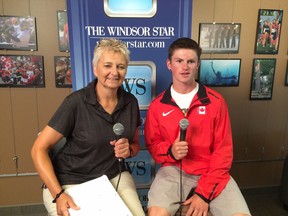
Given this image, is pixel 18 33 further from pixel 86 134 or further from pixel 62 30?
pixel 86 134

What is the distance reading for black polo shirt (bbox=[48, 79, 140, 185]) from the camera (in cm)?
139

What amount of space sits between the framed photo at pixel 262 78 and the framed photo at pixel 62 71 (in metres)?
1.91

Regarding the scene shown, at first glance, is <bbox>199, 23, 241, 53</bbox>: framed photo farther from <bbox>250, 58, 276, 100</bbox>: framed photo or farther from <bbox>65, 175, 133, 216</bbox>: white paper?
<bbox>65, 175, 133, 216</bbox>: white paper

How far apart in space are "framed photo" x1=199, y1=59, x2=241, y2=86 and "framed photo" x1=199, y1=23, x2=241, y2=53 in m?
0.11

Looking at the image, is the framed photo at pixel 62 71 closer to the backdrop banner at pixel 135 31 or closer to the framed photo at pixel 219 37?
the backdrop banner at pixel 135 31

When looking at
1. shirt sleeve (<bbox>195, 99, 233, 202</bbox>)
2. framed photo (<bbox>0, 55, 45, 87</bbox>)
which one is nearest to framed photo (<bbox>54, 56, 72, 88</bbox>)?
framed photo (<bbox>0, 55, 45, 87</bbox>)

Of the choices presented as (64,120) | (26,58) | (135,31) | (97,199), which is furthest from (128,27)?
(26,58)

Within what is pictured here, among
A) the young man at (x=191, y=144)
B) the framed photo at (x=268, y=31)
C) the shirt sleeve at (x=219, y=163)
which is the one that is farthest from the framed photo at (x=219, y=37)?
the shirt sleeve at (x=219, y=163)

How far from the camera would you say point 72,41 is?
1.69 metres

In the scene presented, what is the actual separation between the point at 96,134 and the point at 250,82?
2.03 meters

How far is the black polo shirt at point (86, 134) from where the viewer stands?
1389 mm

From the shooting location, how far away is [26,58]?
→ 96.1 inches

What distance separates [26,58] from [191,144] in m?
1.77

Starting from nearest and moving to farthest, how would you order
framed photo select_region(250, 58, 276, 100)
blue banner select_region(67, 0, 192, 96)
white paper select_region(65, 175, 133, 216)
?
→ white paper select_region(65, 175, 133, 216)
blue banner select_region(67, 0, 192, 96)
framed photo select_region(250, 58, 276, 100)
